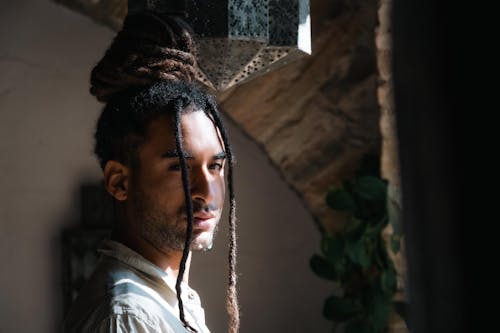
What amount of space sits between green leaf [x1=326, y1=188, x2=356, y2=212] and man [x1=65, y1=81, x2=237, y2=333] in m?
1.79

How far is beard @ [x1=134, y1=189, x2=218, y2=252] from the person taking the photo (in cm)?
179

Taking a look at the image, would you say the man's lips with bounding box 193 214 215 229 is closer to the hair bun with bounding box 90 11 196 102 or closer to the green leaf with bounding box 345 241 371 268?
the hair bun with bounding box 90 11 196 102

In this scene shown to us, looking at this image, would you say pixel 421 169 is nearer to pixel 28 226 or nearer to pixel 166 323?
pixel 166 323

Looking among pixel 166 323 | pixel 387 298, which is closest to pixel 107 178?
pixel 166 323

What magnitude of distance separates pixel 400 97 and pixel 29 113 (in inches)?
117

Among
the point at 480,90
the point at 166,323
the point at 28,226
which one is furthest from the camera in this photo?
the point at 28,226

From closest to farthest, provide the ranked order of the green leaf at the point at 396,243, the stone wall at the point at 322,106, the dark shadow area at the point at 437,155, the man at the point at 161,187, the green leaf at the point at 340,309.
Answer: the dark shadow area at the point at 437,155, the man at the point at 161,187, the stone wall at the point at 322,106, the green leaf at the point at 396,243, the green leaf at the point at 340,309

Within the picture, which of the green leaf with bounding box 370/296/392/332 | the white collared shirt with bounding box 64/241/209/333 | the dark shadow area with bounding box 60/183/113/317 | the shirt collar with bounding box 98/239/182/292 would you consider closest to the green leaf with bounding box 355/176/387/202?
the green leaf with bounding box 370/296/392/332

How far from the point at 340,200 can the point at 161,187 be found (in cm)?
191

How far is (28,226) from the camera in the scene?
3172 mm

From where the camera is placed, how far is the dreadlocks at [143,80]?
1.81 m

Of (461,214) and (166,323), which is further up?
(461,214)

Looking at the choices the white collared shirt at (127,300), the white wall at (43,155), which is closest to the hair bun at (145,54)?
the white collared shirt at (127,300)

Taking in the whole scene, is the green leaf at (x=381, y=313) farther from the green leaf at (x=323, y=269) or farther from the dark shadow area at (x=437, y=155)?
the dark shadow area at (x=437, y=155)
